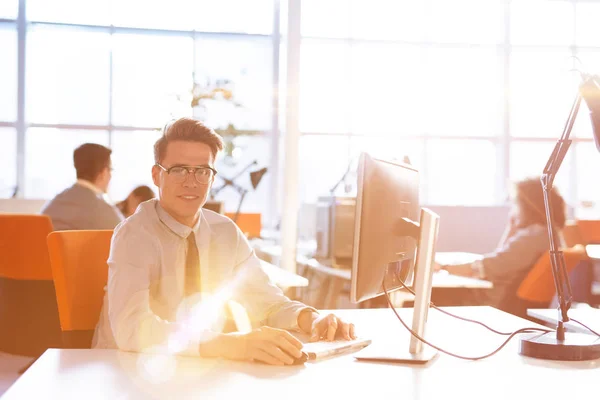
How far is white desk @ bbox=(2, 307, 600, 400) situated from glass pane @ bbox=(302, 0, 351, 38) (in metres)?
7.28

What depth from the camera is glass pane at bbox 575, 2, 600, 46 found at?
880 cm

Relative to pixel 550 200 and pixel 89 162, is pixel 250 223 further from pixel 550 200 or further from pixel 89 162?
pixel 550 200

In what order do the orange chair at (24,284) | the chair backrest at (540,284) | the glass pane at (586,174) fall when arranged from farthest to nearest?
the glass pane at (586,174)
the chair backrest at (540,284)
the orange chair at (24,284)

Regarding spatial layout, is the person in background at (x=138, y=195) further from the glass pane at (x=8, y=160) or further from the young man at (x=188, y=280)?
the glass pane at (x=8, y=160)

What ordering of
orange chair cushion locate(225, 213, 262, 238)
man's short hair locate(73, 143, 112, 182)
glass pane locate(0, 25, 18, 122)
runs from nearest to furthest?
man's short hair locate(73, 143, 112, 182) < orange chair cushion locate(225, 213, 262, 238) < glass pane locate(0, 25, 18, 122)

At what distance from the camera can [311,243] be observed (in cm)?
505

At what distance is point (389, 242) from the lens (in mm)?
1362

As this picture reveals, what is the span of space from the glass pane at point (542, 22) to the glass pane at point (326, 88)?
2.40 m

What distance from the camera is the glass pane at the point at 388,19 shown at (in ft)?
27.8

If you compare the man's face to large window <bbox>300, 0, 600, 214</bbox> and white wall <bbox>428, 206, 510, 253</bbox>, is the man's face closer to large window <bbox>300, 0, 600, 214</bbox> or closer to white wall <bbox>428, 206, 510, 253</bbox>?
white wall <bbox>428, 206, 510, 253</bbox>

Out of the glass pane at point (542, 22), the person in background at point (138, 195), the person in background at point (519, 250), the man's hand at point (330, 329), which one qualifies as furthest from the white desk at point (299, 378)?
the glass pane at point (542, 22)

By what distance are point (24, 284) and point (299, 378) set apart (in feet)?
7.37

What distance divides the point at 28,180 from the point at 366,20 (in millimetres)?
4720

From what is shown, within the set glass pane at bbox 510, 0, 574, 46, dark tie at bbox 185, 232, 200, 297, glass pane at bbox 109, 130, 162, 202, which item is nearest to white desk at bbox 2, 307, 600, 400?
dark tie at bbox 185, 232, 200, 297
